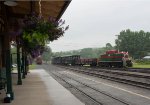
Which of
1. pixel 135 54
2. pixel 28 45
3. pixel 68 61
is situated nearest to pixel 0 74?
pixel 28 45

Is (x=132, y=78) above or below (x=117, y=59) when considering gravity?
below

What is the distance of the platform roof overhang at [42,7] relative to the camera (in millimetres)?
13492

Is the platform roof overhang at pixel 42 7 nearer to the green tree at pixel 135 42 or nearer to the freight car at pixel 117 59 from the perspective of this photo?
the freight car at pixel 117 59

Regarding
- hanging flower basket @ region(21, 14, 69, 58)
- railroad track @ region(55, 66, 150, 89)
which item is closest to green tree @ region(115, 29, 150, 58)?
railroad track @ region(55, 66, 150, 89)

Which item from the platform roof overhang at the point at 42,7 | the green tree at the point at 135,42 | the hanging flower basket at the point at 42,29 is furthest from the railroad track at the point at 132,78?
the green tree at the point at 135,42

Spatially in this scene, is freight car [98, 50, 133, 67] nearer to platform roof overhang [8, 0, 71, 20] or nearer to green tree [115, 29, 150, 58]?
platform roof overhang [8, 0, 71, 20]

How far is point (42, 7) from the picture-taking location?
585 inches

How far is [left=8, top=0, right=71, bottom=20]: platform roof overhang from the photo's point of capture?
1349 centimetres

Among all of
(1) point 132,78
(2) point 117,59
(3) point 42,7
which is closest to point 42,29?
(3) point 42,7

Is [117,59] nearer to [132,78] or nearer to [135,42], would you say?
[132,78]

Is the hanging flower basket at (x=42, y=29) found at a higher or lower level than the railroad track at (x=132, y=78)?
higher

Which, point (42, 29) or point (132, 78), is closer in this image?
point (42, 29)

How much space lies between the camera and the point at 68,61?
87125mm

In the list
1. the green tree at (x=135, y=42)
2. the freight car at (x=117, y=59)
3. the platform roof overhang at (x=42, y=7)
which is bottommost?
the freight car at (x=117, y=59)
